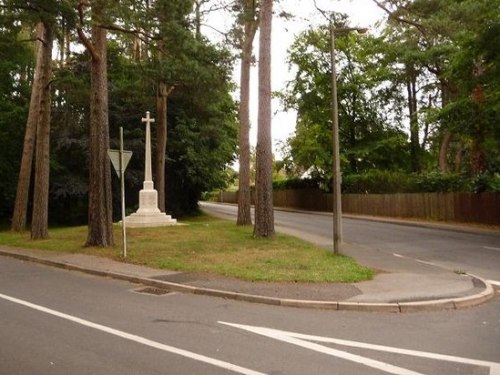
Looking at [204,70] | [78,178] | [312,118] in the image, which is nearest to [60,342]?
[204,70]

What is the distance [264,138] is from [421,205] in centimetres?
1789

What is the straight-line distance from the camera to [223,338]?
670cm

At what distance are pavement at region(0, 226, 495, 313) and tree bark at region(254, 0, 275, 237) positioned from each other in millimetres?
5028

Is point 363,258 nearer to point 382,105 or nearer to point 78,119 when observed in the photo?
point 78,119

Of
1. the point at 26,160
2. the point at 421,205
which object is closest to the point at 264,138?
the point at 26,160

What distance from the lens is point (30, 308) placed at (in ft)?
27.6

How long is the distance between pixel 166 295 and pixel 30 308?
7.98 feet

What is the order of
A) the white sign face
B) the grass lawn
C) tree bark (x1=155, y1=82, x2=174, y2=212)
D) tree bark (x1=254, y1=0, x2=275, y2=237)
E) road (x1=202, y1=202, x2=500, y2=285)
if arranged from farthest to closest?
tree bark (x1=155, y1=82, x2=174, y2=212)
tree bark (x1=254, y1=0, x2=275, y2=237)
road (x1=202, y1=202, x2=500, y2=285)
the white sign face
the grass lawn

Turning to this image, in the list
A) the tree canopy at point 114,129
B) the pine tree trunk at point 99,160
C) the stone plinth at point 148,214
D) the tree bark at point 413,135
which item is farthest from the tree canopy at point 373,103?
the pine tree trunk at point 99,160

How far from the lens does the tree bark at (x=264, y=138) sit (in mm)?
17547

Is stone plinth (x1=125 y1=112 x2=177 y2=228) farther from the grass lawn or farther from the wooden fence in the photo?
the wooden fence

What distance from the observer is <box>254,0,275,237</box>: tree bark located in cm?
1755

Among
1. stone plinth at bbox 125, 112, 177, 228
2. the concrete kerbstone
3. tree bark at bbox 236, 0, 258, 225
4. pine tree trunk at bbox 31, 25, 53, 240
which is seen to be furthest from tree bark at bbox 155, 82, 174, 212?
the concrete kerbstone

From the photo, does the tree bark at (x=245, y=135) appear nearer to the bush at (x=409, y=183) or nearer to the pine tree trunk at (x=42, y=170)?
the pine tree trunk at (x=42, y=170)
